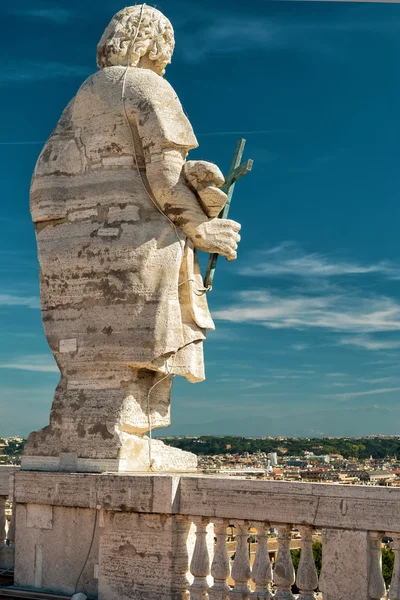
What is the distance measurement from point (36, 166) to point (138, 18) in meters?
1.59

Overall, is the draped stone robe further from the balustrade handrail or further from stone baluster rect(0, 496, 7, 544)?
stone baluster rect(0, 496, 7, 544)

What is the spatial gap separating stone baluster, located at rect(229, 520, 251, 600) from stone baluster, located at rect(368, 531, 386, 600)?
0.96 metres

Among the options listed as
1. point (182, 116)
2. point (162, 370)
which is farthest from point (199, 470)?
point (182, 116)

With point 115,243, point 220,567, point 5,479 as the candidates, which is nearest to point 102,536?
point 220,567

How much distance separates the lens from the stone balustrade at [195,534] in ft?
19.4

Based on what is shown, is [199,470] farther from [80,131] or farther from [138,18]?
[138,18]

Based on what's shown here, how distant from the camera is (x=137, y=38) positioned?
8.36m

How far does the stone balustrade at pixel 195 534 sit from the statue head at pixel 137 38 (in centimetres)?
365

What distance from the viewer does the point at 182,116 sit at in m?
8.02

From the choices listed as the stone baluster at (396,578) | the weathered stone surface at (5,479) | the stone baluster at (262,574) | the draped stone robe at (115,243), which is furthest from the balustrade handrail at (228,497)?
the draped stone robe at (115,243)

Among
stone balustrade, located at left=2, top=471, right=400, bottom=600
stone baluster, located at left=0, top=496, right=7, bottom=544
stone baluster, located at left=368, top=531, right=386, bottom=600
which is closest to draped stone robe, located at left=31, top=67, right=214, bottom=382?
stone balustrade, located at left=2, top=471, right=400, bottom=600

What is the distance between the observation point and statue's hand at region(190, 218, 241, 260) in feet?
26.3

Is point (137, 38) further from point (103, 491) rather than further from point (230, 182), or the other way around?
point (103, 491)

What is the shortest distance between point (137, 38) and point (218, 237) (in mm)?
1921
